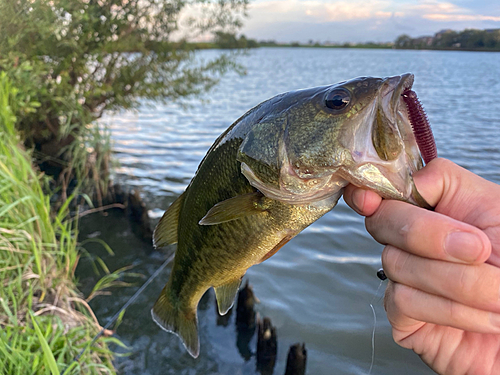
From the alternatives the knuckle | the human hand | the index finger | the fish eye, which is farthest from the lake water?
the fish eye

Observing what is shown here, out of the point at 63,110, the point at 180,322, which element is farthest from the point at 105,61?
the point at 180,322

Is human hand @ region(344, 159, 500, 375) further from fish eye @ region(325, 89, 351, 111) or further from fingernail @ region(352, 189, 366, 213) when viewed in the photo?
fish eye @ region(325, 89, 351, 111)

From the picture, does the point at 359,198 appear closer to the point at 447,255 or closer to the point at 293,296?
the point at 447,255

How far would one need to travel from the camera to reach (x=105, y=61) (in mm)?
8336

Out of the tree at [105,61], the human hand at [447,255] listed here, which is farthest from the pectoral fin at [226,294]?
the tree at [105,61]

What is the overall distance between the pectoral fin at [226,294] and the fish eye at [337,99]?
106cm

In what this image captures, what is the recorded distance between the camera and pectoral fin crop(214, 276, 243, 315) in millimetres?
2006

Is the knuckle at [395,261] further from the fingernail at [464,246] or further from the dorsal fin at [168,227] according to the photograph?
the dorsal fin at [168,227]

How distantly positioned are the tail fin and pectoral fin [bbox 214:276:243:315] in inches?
10.6

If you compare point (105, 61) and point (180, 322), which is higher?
point (105, 61)

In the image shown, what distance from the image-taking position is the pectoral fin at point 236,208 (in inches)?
60.2

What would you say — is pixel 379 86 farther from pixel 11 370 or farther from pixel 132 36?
pixel 132 36

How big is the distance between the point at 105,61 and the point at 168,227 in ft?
24.6

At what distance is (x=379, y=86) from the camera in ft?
4.40
